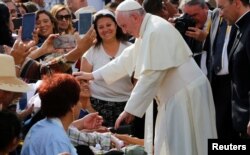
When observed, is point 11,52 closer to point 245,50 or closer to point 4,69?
point 4,69

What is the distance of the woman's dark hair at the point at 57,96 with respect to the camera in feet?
18.7

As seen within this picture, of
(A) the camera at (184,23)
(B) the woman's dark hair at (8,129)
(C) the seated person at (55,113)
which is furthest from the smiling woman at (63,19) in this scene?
(B) the woman's dark hair at (8,129)

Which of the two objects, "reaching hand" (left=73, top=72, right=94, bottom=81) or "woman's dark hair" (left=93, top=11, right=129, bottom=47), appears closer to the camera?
"reaching hand" (left=73, top=72, right=94, bottom=81)

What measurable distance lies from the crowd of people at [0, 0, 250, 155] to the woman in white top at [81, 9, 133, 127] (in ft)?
0.03

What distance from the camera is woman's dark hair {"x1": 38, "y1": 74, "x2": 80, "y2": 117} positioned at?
5.71 metres

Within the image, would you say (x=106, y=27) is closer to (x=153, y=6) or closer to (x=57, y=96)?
(x=153, y=6)

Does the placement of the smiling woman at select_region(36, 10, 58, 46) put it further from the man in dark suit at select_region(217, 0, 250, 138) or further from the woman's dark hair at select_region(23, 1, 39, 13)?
the man in dark suit at select_region(217, 0, 250, 138)

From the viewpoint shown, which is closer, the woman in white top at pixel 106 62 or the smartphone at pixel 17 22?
the woman in white top at pixel 106 62

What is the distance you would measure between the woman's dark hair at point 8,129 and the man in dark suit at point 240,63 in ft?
7.58

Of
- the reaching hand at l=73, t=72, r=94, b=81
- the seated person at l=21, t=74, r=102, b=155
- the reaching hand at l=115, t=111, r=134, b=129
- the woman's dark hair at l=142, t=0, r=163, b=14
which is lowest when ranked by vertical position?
the reaching hand at l=115, t=111, r=134, b=129

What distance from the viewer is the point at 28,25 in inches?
348

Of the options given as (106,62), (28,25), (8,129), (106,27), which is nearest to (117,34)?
(106,27)

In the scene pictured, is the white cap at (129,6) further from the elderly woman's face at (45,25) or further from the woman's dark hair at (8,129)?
the woman's dark hair at (8,129)

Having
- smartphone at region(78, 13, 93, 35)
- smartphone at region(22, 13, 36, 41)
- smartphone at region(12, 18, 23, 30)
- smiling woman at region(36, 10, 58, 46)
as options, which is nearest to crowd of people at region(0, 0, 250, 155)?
smartphone at region(78, 13, 93, 35)
